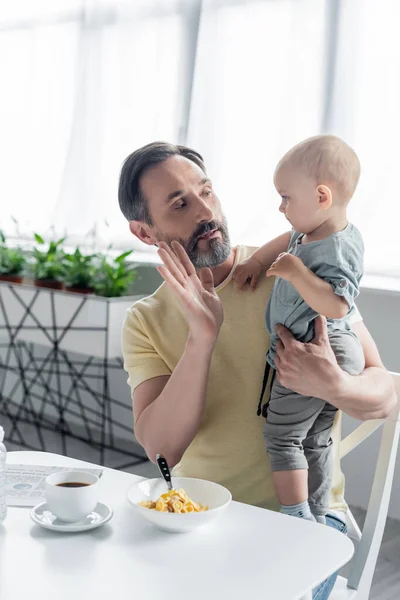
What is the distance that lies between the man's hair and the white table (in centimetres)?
75

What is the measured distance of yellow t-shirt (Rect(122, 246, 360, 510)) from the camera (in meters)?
1.64

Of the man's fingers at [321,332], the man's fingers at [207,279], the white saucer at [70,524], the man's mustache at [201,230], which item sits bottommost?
the white saucer at [70,524]

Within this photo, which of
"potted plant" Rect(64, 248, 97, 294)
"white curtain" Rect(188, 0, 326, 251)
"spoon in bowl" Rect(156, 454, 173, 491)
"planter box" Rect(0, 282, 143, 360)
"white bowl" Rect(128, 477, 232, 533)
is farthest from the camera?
"potted plant" Rect(64, 248, 97, 294)

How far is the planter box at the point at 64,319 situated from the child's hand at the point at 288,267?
1979 millimetres

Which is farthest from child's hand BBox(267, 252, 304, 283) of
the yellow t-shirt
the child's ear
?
the yellow t-shirt

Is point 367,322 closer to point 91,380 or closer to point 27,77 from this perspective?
point 91,380

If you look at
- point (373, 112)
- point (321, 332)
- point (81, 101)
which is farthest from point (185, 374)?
point (81, 101)

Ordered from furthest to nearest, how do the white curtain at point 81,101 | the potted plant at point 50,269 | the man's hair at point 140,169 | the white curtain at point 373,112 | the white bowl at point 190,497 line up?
the white curtain at point 81,101 < the potted plant at point 50,269 < the white curtain at point 373,112 < the man's hair at point 140,169 < the white bowl at point 190,497

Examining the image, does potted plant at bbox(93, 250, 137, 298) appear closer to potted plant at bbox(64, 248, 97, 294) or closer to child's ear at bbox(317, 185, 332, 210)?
potted plant at bbox(64, 248, 97, 294)

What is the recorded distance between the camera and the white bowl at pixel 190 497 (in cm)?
119

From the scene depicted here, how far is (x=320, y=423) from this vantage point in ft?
5.54

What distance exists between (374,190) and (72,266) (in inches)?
56.3

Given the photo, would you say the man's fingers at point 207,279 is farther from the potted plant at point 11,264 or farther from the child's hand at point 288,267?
the potted plant at point 11,264

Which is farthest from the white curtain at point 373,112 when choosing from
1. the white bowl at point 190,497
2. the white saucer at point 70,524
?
the white saucer at point 70,524
